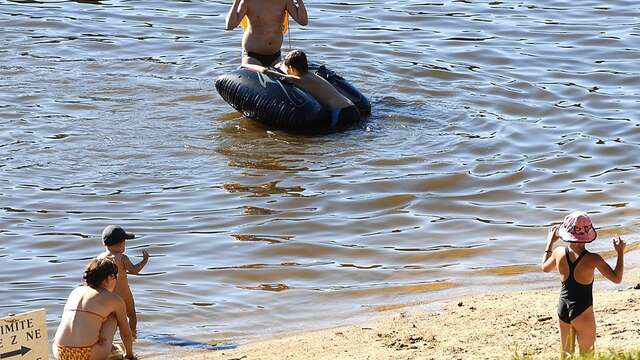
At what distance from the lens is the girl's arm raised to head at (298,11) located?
1568 centimetres

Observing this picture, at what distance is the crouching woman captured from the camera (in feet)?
27.6

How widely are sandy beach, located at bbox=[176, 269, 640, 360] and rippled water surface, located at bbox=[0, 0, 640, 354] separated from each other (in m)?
0.50

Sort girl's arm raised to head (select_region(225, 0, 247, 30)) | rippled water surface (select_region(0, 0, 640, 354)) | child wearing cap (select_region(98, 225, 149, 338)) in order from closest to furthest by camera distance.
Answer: child wearing cap (select_region(98, 225, 149, 338)) < rippled water surface (select_region(0, 0, 640, 354)) < girl's arm raised to head (select_region(225, 0, 247, 30))

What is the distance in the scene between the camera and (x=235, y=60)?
60.8 feet

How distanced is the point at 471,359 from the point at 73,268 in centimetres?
398

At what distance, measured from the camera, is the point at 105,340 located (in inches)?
335

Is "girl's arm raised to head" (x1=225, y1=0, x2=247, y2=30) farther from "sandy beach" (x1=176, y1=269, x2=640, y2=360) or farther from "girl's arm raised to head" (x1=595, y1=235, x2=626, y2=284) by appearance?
"girl's arm raised to head" (x1=595, y1=235, x2=626, y2=284)

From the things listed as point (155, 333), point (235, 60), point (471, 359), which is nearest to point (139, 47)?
point (235, 60)

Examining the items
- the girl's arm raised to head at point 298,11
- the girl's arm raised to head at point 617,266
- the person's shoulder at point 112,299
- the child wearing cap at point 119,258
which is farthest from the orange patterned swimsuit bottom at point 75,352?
the girl's arm raised to head at point 298,11

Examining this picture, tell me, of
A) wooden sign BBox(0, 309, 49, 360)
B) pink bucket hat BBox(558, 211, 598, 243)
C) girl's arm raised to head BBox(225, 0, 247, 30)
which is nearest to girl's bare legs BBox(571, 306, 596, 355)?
pink bucket hat BBox(558, 211, 598, 243)

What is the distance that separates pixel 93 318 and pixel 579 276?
113 inches

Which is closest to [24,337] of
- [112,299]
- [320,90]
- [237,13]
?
[112,299]

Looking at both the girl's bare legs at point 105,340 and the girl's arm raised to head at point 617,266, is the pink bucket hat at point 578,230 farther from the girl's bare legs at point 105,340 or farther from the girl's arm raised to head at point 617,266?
the girl's bare legs at point 105,340

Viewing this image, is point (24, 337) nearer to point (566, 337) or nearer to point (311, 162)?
point (566, 337)
